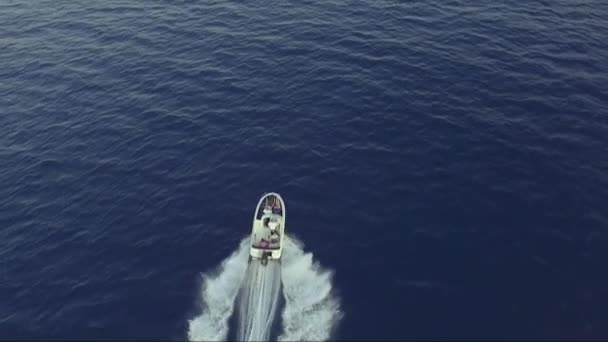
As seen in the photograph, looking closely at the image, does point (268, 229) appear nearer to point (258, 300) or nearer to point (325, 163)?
point (258, 300)

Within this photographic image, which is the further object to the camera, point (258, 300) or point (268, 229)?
point (268, 229)

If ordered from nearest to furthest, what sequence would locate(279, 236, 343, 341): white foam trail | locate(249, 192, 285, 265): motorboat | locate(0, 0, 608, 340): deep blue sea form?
locate(279, 236, 343, 341): white foam trail
locate(0, 0, 608, 340): deep blue sea
locate(249, 192, 285, 265): motorboat

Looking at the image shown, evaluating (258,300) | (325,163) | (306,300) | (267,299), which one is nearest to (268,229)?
(267,299)

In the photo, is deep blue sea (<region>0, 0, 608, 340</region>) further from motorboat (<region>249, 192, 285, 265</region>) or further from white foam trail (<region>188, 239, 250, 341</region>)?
motorboat (<region>249, 192, 285, 265</region>)

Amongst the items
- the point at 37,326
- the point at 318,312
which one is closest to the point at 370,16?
the point at 318,312

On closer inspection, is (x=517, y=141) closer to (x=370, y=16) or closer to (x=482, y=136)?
(x=482, y=136)

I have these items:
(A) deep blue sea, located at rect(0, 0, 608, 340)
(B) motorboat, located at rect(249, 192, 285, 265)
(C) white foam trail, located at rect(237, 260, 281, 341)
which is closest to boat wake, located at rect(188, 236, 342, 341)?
(C) white foam trail, located at rect(237, 260, 281, 341)
